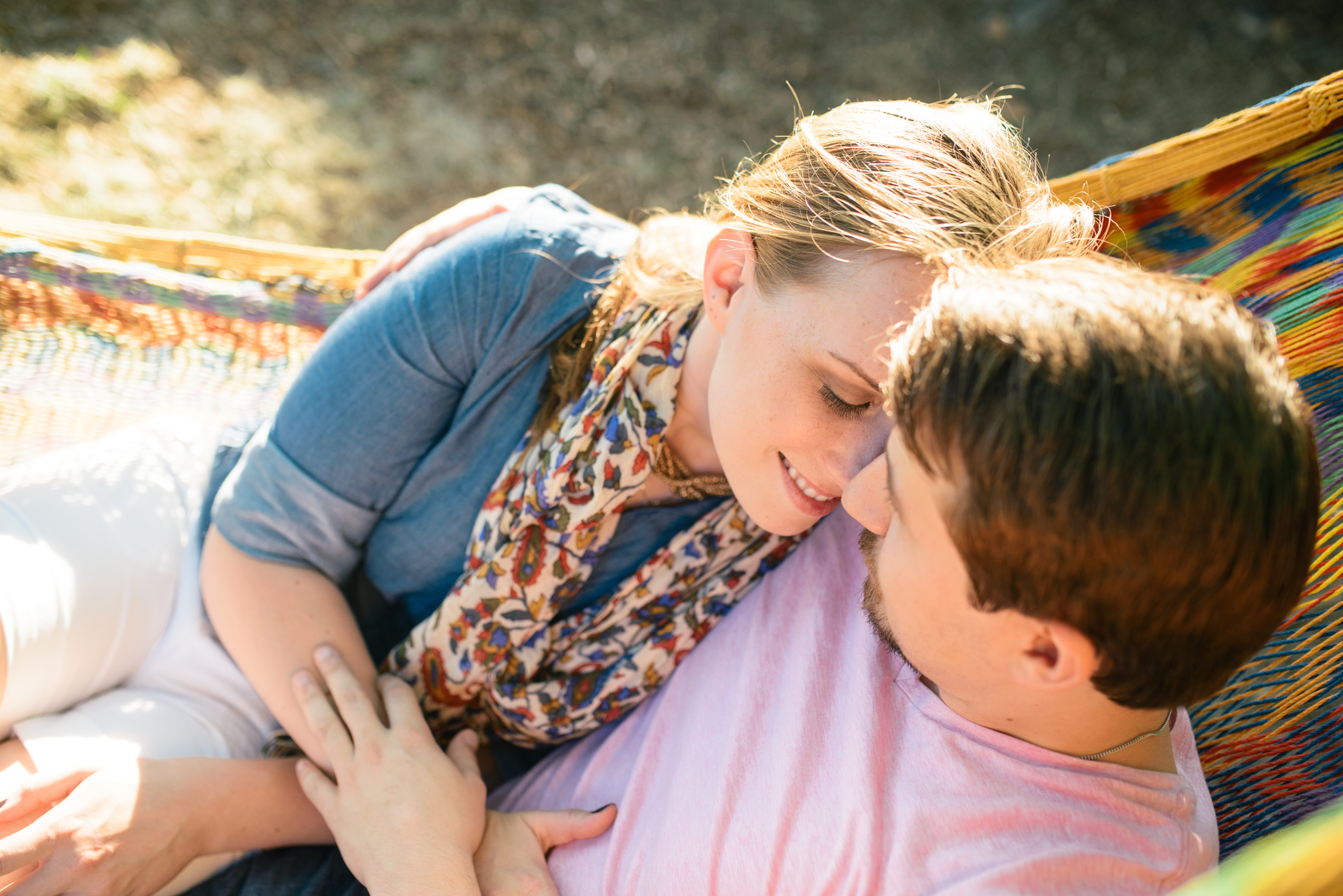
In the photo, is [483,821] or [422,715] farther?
[422,715]

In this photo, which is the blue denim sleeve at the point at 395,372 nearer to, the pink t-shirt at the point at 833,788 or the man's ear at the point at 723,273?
the man's ear at the point at 723,273

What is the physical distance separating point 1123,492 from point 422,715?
1067mm

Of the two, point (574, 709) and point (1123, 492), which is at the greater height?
point (1123, 492)

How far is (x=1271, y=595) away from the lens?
81 centimetres

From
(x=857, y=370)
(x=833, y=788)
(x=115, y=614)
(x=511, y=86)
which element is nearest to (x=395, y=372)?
(x=115, y=614)

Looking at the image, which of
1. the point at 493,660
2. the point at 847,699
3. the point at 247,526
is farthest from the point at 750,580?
the point at 247,526

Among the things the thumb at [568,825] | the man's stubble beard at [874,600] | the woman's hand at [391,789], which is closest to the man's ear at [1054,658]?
the man's stubble beard at [874,600]

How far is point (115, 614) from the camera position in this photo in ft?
4.34

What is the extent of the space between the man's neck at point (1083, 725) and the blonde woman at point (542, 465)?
329 millimetres

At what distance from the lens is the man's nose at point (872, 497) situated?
101 cm

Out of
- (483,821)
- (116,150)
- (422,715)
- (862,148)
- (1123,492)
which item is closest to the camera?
(1123,492)

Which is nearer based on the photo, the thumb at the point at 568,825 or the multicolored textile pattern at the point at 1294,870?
the multicolored textile pattern at the point at 1294,870

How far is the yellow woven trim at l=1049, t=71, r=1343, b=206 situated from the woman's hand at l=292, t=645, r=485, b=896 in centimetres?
127

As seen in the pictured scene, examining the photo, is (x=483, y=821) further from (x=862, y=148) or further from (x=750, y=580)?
(x=862, y=148)
